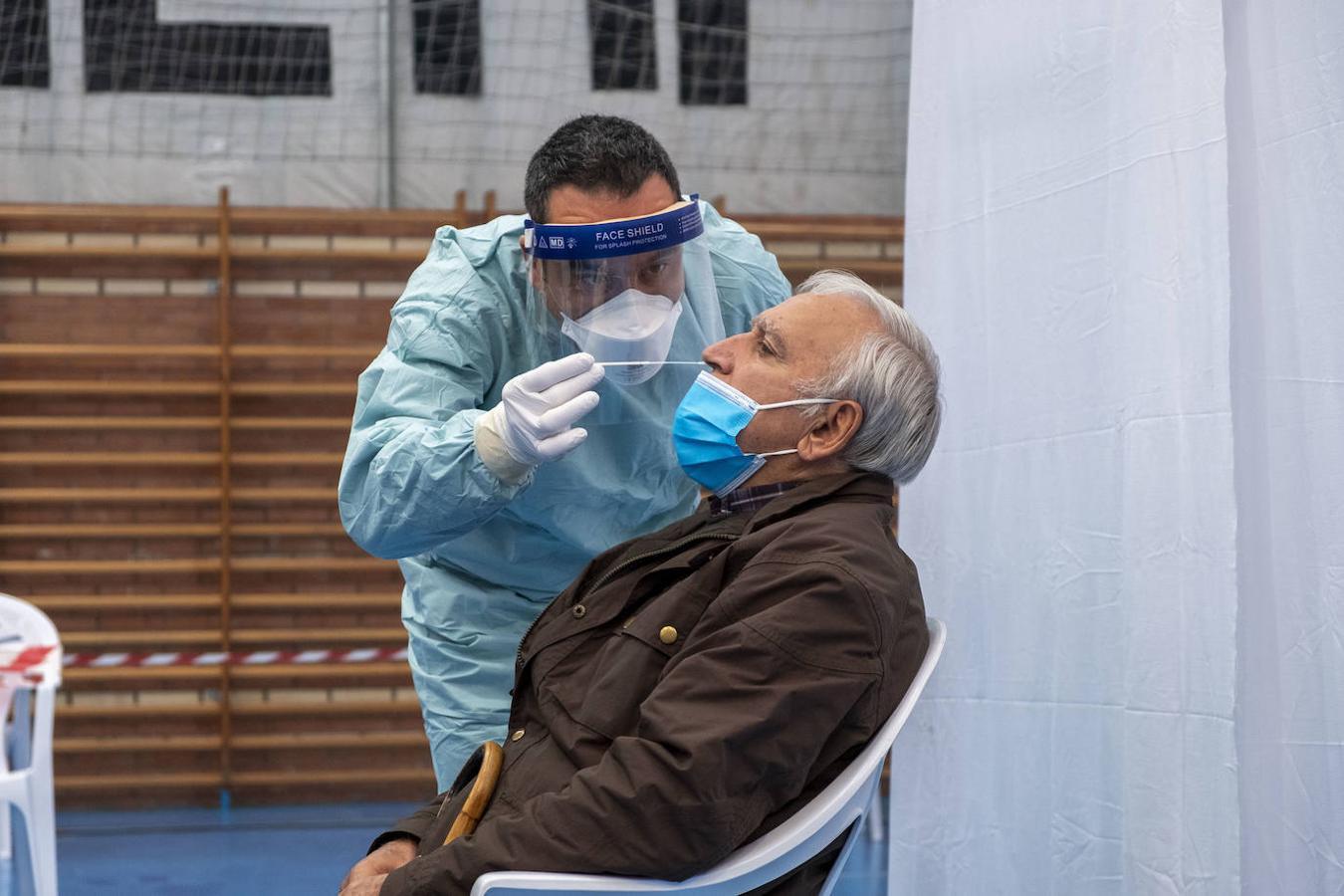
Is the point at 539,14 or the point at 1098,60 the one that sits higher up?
the point at 539,14

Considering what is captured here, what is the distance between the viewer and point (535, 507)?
2.12 meters

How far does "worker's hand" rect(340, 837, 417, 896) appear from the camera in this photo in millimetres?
1662

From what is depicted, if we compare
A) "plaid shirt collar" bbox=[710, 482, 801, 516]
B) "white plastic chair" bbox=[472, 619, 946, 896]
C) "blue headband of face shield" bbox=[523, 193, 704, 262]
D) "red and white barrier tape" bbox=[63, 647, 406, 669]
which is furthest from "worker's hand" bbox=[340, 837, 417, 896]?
"red and white barrier tape" bbox=[63, 647, 406, 669]

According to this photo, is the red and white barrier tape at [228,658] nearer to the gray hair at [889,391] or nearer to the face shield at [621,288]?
the face shield at [621,288]

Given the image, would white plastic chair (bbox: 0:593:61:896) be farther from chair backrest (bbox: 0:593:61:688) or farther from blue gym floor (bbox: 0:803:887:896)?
blue gym floor (bbox: 0:803:887:896)

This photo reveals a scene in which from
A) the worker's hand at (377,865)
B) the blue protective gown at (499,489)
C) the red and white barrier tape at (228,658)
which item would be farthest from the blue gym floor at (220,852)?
the worker's hand at (377,865)

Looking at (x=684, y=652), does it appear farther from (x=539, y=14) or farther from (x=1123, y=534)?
(x=539, y=14)

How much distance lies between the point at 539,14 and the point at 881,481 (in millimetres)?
4720

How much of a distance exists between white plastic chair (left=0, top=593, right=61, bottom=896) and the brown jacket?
2413 millimetres

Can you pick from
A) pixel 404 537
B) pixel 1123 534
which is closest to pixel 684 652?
pixel 404 537

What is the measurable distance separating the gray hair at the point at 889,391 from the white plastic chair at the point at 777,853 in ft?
0.99

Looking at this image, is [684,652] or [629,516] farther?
[629,516]

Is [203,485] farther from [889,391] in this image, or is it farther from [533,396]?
[889,391]

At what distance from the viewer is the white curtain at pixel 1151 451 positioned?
1.75 metres
